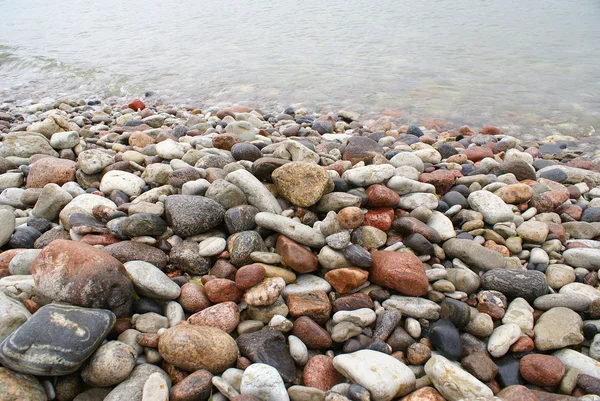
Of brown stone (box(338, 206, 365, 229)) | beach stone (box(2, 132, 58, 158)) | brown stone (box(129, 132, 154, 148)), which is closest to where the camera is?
brown stone (box(338, 206, 365, 229))

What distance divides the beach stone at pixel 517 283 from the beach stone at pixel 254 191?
173cm

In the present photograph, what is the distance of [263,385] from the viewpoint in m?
2.06

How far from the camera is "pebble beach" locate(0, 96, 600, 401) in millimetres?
2104

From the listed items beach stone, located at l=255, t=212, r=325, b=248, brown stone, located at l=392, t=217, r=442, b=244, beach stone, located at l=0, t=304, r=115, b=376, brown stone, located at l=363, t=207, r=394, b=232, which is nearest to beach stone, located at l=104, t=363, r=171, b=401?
beach stone, located at l=0, t=304, r=115, b=376

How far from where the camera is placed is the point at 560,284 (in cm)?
294

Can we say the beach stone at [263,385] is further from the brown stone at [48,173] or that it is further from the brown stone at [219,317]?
the brown stone at [48,173]

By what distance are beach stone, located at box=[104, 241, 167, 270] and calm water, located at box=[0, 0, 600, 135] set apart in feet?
22.5

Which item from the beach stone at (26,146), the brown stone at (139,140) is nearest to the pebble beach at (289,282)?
the beach stone at (26,146)

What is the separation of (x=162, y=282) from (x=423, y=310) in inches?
69.3

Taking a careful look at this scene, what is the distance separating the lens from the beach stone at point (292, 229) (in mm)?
2961

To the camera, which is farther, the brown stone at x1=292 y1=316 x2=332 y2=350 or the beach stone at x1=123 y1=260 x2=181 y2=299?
the beach stone at x1=123 y1=260 x2=181 y2=299

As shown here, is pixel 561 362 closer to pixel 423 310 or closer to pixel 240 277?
pixel 423 310

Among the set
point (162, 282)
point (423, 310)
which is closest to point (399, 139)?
point (423, 310)

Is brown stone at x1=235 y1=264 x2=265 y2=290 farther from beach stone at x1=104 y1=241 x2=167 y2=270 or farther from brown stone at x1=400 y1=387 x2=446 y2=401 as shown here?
brown stone at x1=400 y1=387 x2=446 y2=401
